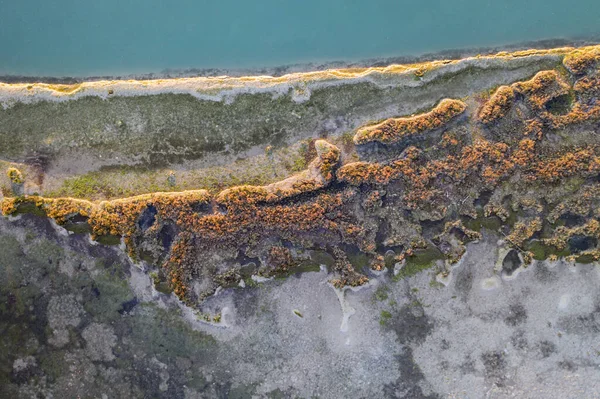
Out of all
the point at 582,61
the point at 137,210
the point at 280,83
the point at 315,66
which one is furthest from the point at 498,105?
the point at 137,210

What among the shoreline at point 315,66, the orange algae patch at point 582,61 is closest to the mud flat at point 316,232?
the orange algae patch at point 582,61

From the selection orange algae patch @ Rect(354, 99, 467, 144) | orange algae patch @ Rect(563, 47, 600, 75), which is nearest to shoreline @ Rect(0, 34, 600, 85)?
orange algae patch @ Rect(563, 47, 600, 75)

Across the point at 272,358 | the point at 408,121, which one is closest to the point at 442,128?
the point at 408,121

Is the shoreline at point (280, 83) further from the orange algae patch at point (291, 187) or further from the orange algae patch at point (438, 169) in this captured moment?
the orange algae patch at point (438, 169)

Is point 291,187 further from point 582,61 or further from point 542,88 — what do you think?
point 582,61

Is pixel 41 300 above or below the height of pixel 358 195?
below

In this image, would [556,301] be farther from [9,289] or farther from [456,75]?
[9,289]
